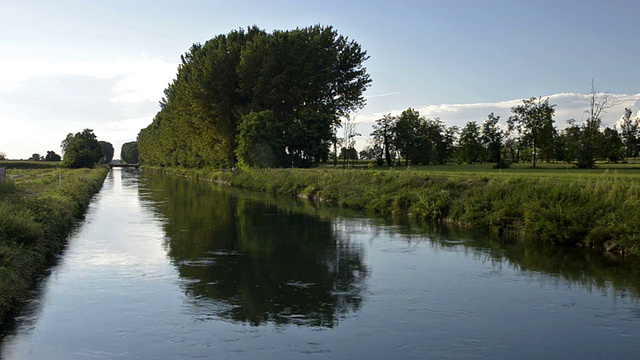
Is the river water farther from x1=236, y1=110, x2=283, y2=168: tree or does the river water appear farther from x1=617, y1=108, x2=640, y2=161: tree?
x1=617, y1=108, x2=640, y2=161: tree

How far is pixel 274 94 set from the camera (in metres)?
58.5

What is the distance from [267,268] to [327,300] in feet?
11.9

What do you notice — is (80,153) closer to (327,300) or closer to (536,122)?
(536,122)

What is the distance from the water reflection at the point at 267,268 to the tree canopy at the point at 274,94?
3017cm

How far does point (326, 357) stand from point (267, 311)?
8.45ft

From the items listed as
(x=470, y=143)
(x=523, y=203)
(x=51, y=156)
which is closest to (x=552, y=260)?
(x=523, y=203)

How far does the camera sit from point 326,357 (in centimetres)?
856

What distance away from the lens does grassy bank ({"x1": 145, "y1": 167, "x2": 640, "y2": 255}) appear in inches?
674

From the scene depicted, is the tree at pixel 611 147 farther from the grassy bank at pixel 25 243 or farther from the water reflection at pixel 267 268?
the grassy bank at pixel 25 243

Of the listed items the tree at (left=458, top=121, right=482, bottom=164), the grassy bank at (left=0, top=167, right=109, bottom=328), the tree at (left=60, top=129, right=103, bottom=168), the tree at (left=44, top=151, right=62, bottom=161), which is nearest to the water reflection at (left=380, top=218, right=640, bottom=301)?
the grassy bank at (left=0, top=167, right=109, bottom=328)

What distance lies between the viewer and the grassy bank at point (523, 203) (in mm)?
17109

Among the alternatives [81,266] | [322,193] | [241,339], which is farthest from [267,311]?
[322,193]

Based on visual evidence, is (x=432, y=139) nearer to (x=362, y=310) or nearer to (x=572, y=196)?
(x=572, y=196)

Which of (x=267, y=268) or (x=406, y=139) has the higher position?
(x=406, y=139)
